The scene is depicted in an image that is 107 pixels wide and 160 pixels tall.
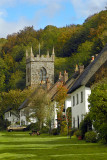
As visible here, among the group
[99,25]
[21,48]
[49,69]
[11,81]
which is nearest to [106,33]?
[99,25]

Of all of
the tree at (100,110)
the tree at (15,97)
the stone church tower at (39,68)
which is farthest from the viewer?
the stone church tower at (39,68)

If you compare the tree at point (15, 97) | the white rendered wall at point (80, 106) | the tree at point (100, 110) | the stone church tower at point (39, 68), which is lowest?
the tree at point (100, 110)

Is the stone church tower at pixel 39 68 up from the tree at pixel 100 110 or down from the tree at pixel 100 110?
up

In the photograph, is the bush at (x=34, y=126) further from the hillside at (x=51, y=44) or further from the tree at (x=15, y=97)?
the hillside at (x=51, y=44)

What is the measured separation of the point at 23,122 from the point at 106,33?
1232 inches

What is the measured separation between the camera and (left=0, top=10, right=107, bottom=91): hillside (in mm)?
133375

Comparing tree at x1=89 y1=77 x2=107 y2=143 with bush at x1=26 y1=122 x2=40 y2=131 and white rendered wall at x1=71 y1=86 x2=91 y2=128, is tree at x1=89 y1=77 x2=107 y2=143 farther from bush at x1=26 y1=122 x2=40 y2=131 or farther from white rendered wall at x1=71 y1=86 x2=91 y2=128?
bush at x1=26 y1=122 x2=40 y2=131

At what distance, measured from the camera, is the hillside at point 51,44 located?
13338 centimetres

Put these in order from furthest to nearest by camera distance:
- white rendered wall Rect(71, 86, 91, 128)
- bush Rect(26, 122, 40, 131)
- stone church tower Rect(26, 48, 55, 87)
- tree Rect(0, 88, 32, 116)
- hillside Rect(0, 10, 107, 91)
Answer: stone church tower Rect(26, 48, 55, 87) → hillside Rect(0, 10, 107, 91) → tree Rect(0, 88, 32, 116) → bush Rect(26, 122, 40, 131) → white rendered wall Rect(71, 86, 91, 128)

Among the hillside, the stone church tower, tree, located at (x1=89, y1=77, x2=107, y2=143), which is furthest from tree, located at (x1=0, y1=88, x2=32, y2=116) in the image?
tree, located at (x1=89, y1=77, x2=107, y2=143)

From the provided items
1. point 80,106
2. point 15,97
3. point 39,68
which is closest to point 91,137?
point 80,106

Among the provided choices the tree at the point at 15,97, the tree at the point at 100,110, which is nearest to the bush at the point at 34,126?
the tree at the point at 15,97

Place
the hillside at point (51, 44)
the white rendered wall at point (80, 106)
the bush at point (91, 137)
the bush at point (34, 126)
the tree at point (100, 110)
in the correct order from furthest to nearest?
1. the hillside at point (51, 44)
2. the bush at point (34, 126)
3. the white rendered wall at point (80, 106)
4. the bush at point (91, 137)
5. the tree at point (100, 110)

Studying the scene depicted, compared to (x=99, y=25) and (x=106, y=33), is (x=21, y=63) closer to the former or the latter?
(x=99, y=25)
